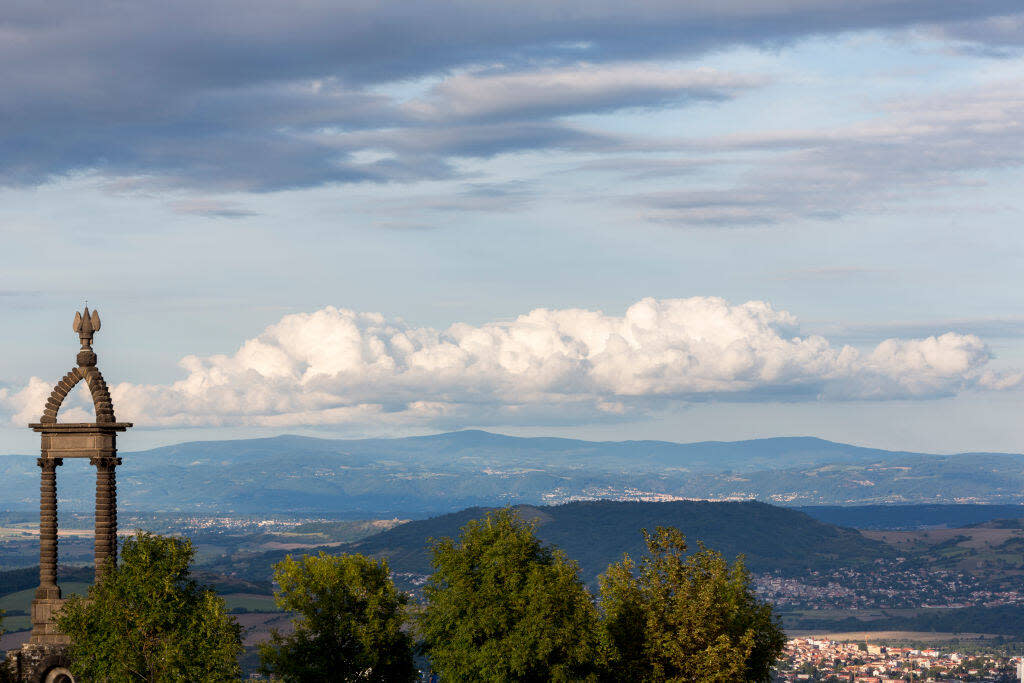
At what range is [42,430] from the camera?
90500 mm

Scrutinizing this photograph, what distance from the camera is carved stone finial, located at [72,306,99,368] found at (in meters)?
92.5

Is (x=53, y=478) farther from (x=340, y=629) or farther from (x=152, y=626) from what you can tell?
(x=340, y=629)

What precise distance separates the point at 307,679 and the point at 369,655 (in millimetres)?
4565

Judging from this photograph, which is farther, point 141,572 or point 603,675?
point 603,675

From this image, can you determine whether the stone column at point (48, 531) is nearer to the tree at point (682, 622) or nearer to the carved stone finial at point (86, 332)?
the carved stone finial at point (86, 332)

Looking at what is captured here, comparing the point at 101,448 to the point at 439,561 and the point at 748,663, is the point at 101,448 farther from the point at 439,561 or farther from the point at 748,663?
the point at 748,663

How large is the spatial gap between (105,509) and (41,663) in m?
10.7

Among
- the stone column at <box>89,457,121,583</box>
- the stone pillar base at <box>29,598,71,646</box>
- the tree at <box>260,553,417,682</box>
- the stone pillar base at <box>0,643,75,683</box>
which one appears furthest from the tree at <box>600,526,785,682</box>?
the stone pillar base at <box>29,598,71,646</box>

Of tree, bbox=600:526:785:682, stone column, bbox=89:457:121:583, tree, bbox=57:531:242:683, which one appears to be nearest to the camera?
tree, bbox=57:531:242:683

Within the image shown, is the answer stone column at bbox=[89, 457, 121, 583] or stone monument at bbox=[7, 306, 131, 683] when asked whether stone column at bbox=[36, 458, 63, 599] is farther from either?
stone column at bbox=[89, 457, 121, 583]

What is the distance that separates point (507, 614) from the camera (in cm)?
9488

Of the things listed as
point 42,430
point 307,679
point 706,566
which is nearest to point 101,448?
point 42,430

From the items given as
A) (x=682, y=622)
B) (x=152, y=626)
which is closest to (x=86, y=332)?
(x=152, y=626)

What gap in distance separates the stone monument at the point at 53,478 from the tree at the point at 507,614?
23.9 meters
